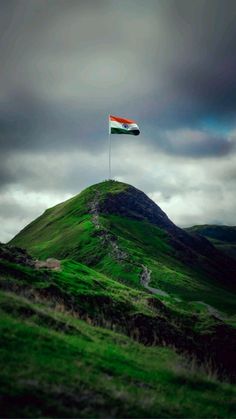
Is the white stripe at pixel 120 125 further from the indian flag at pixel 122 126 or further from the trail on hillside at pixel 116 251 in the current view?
the trail on hillside at pixel 116 251

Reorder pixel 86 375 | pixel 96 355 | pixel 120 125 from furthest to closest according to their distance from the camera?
pixel 120 125 → pixel 96 355 → pixel 86 375

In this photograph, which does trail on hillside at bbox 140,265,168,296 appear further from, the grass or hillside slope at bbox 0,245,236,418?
the grass

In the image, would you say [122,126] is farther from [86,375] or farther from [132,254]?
[132,254]

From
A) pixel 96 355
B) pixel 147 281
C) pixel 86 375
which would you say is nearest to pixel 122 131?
pixel 96 355

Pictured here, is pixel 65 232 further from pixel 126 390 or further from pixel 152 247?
pixel 126 390

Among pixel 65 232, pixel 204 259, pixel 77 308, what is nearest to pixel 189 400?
pixel 77 308

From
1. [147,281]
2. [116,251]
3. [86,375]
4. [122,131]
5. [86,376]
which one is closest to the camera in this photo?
[86,376]
